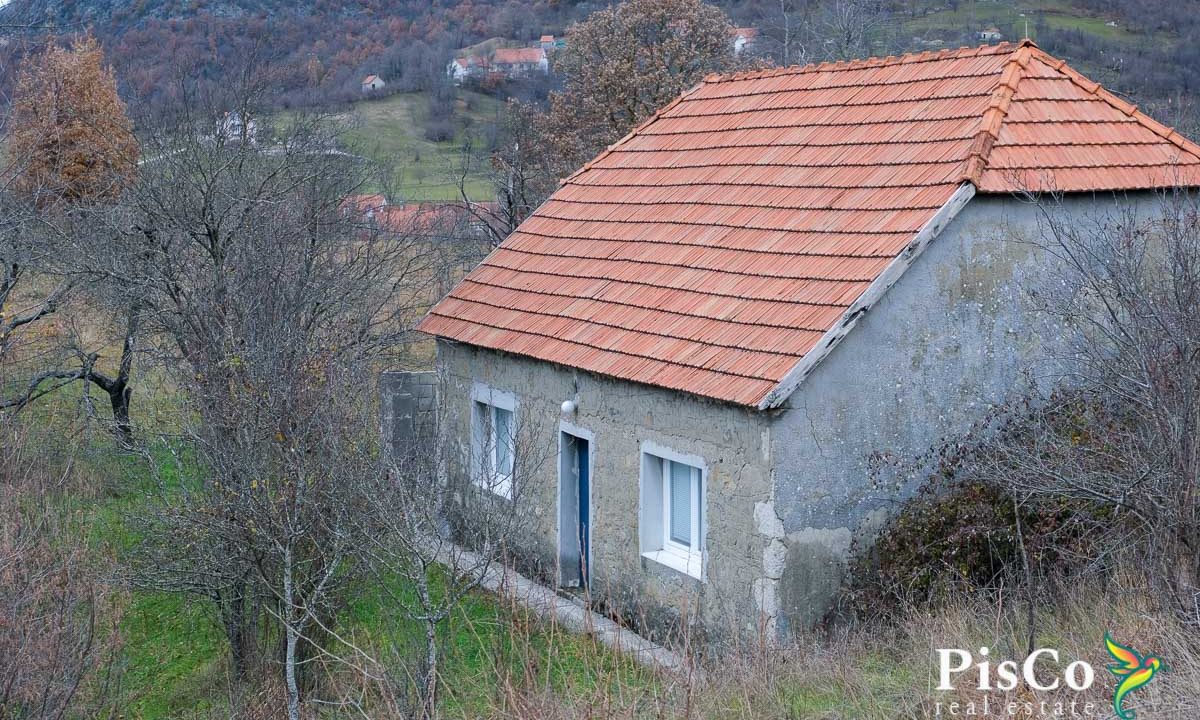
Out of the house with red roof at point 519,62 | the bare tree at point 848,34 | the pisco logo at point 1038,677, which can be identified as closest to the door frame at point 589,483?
the pisco logo at point 1038,677

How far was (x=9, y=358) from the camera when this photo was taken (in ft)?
56.4

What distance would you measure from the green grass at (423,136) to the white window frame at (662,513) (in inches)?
1134

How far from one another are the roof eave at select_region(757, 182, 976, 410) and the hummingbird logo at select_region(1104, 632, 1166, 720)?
3.02 m

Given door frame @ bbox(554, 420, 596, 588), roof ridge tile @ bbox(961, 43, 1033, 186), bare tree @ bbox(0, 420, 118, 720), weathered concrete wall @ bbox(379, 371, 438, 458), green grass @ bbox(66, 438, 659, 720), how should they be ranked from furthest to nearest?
weathered concrete wall @ bbox(379, 371, 438, 458)
door frame @ bbox(554, 420, 596, 588)
roof ridge tile @ bbox(961, 43, 1033, 186)
green grass @ bbox(66, 438, 659, 720)
bare tree @ bbox(0, 420, 118, 720)

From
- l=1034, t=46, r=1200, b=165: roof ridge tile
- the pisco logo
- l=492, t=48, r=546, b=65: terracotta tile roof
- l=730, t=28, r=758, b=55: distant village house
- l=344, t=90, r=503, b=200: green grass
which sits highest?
l=1034, t=46, r=1200, b=165: roof ridge tile

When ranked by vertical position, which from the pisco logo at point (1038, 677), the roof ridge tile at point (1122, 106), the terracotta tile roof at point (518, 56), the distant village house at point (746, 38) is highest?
the roof ridge tile at point (1122, 106)

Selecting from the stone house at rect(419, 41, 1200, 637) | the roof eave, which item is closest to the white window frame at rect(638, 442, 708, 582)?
the stone house at rect(419, 41, 1200, 637)

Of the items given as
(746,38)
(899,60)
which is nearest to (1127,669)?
(899,60)

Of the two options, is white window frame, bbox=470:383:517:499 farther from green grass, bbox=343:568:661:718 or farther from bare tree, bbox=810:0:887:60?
bare tree, bbox=810:0:887:60

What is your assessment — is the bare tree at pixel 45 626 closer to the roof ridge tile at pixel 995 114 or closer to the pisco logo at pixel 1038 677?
the pisco logo at pixel 1038 677

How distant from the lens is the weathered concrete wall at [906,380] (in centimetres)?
948

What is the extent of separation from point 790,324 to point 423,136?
48.5m

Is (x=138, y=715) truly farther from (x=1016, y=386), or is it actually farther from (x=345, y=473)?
(x=1016, y=386)

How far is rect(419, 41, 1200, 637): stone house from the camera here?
9.53 meters
